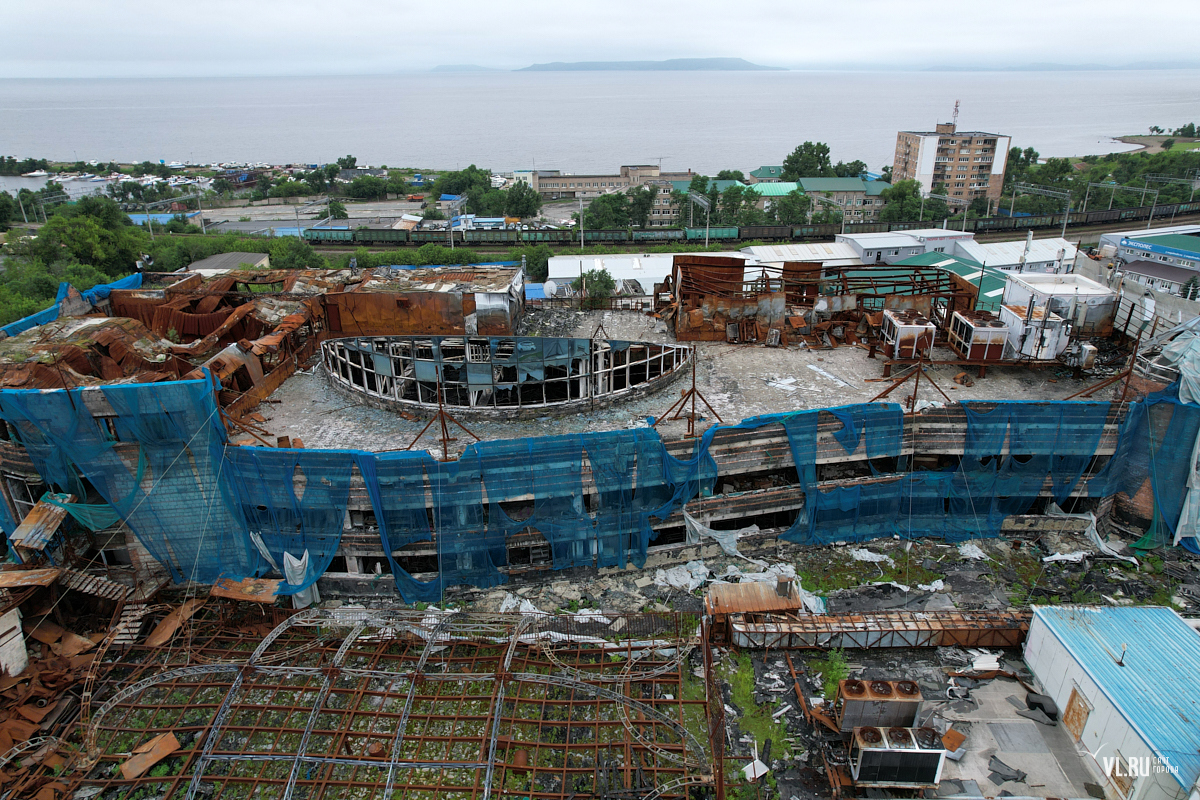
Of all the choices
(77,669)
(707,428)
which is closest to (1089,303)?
(707,428)

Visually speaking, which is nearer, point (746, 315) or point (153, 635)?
point (153, 635)

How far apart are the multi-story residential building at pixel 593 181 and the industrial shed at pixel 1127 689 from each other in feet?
288

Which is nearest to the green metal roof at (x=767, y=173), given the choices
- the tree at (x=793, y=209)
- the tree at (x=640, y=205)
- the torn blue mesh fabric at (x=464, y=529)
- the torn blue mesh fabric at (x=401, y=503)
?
the tree at (x=793, y=209)

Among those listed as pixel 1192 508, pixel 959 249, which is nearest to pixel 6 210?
pixel 959 249

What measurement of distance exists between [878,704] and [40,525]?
809 inches

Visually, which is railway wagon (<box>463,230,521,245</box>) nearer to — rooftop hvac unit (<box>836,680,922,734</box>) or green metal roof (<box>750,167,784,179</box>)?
green metal roof (<box>750,167,784,179</box>)

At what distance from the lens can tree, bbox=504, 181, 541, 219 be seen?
81938mm

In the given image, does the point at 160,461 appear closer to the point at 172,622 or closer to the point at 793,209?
the point at 172,622

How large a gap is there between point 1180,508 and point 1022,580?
5.30 m

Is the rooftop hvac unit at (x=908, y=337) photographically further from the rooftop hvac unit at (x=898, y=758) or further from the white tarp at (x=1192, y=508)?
the rooftop hvac unit at (x=898, y=758)

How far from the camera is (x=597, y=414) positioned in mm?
20641

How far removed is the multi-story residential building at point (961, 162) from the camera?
94.9 meters

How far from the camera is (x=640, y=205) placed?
76938 millimetres

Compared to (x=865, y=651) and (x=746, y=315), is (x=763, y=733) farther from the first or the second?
(x=746, y=315)
